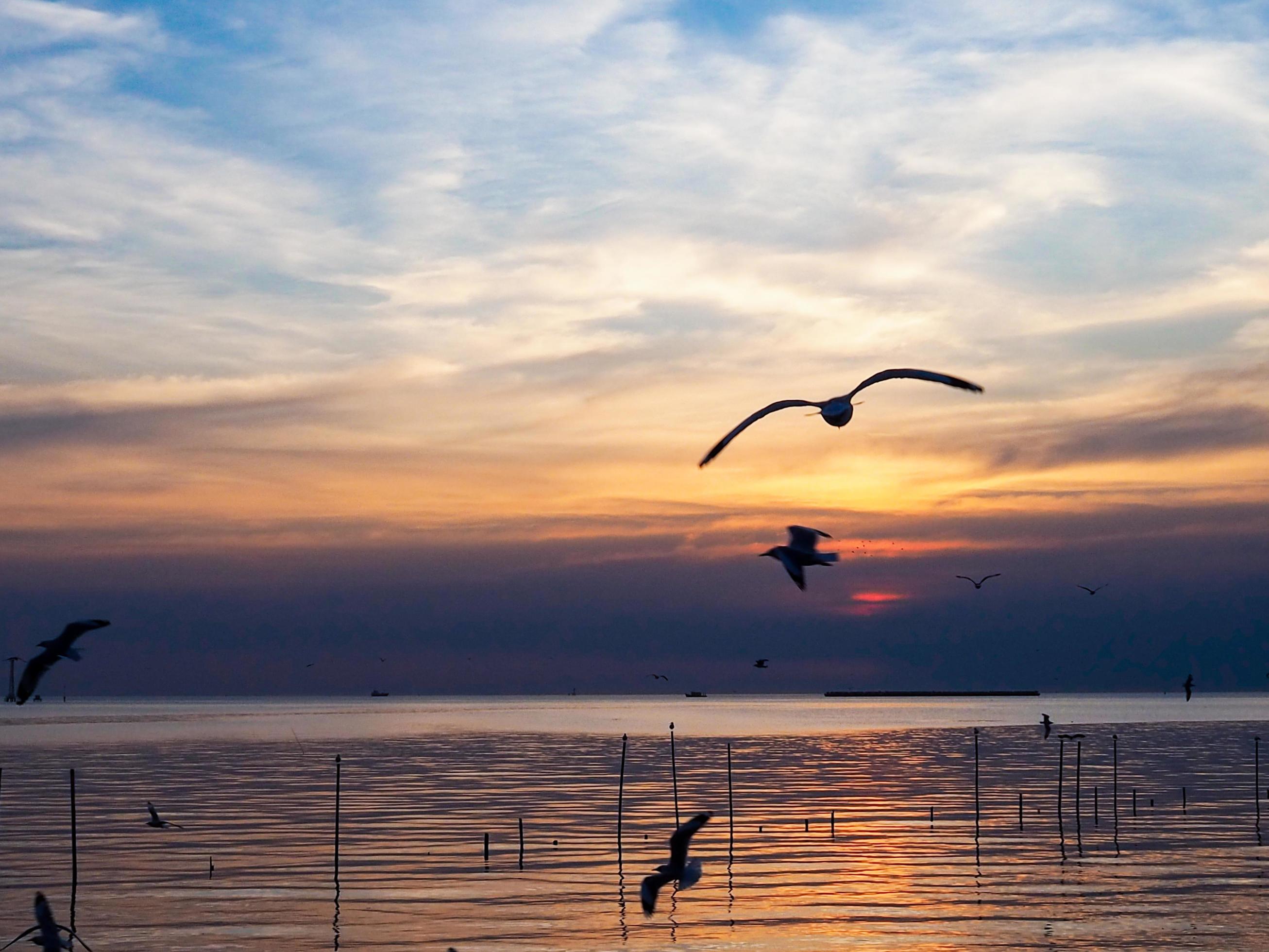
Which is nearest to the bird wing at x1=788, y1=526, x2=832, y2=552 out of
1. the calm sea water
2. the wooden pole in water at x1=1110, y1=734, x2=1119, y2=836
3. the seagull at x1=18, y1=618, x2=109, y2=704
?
the seagull at x1=18, y1=618, x2=109, y2=704

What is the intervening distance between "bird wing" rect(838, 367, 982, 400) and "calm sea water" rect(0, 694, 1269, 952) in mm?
24989

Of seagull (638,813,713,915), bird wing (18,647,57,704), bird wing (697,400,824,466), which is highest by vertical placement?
bird wing (697,400,824,466)

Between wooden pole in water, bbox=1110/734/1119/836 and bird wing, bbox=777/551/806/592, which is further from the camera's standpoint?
wooden pole in water, bbox=1110/734/1119/836

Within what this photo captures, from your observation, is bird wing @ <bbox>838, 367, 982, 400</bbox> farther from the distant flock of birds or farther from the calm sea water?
the calm sea water

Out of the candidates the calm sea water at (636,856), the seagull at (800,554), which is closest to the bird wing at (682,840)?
the seagull at (800,554)

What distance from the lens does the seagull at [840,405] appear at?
22156 mm

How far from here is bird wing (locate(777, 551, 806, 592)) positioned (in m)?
19.5

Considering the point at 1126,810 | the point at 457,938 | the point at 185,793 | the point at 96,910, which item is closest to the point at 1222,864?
the point at 1126,810

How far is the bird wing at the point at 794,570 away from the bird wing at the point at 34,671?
12119mm

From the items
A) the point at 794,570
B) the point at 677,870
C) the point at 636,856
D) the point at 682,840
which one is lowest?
the point at 636,856

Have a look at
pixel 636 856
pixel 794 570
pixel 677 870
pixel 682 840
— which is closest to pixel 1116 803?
pixel 636 856

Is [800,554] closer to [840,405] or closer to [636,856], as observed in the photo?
[840,405]

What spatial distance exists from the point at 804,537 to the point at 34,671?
13053mm

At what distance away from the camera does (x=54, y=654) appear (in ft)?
82.3
